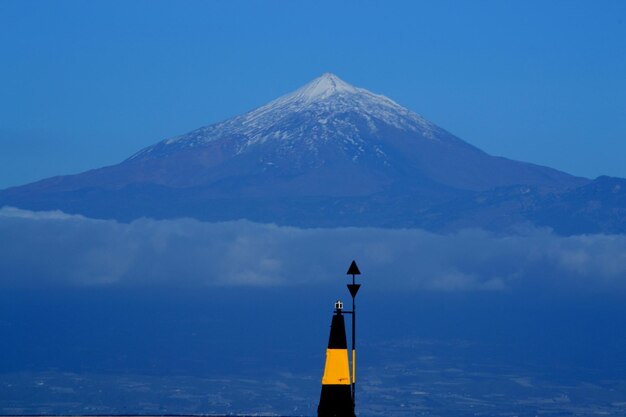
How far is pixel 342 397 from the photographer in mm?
21516

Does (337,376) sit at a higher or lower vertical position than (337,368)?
lower

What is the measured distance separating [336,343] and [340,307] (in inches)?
19.0

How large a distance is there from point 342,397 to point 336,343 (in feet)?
2.30

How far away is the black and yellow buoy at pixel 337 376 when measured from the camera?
70.5 feet

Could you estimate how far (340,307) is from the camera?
2156 cm

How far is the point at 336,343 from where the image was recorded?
21.7 meters

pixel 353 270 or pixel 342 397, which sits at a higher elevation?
pixel 353 270

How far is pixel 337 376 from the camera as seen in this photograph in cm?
2164

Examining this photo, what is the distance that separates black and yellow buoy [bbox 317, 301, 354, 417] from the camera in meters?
21.5

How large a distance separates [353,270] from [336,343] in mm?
1105
